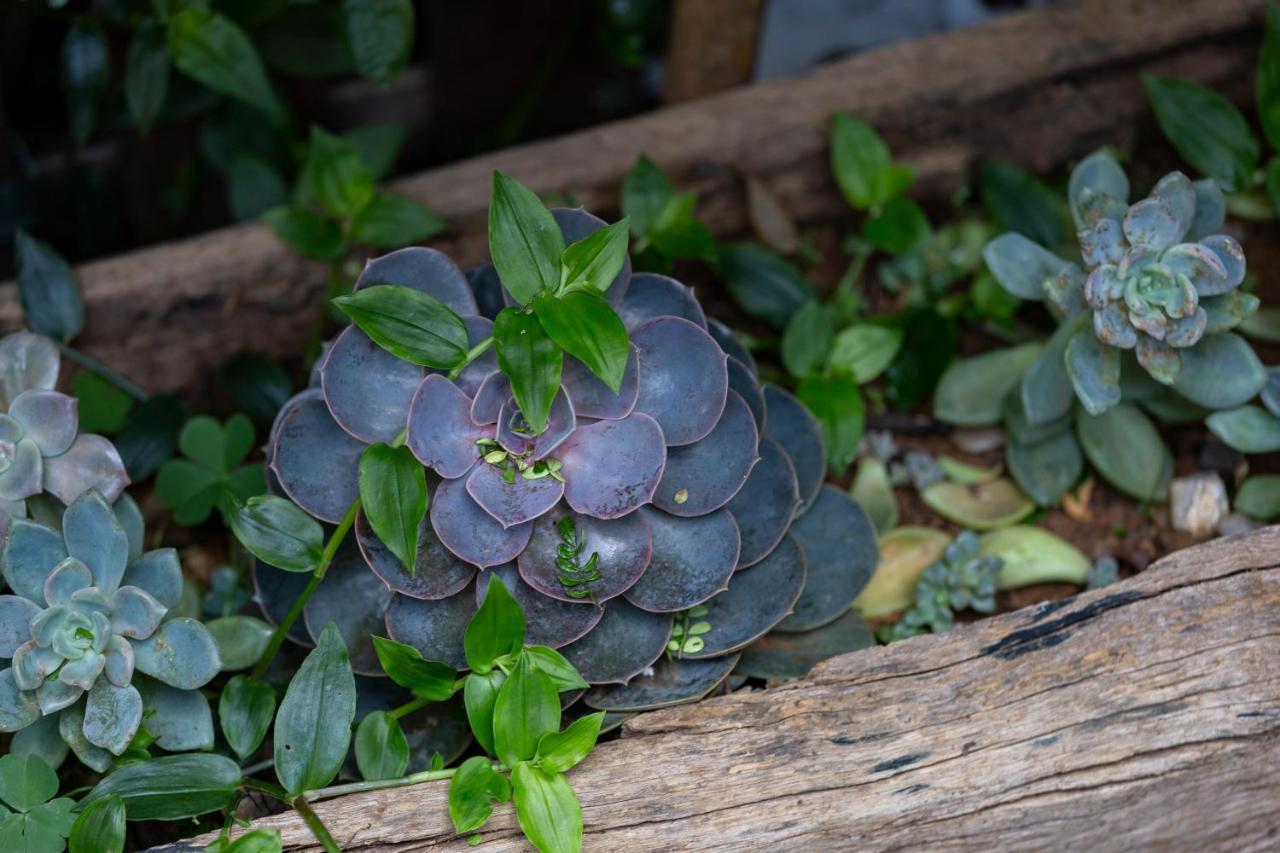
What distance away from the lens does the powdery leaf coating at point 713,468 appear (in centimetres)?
111

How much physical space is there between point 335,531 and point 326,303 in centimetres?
51

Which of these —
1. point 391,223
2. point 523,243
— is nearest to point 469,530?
point 523,243

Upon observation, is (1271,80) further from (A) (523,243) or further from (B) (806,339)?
(A) (523,243)

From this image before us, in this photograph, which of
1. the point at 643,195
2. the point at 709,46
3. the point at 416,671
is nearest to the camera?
the point at 416,671

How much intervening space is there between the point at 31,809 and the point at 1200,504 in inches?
53.5

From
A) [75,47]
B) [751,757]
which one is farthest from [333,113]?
[751,757]

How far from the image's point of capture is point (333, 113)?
6.72ft

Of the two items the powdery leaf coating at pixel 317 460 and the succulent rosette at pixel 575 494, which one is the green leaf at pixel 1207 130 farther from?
the powdery leaf coating at pixel 317 460

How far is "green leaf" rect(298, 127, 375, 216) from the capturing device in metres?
1.54

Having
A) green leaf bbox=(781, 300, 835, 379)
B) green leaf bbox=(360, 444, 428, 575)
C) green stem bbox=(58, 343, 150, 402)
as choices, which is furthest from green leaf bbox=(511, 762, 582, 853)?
green stem bbox=(58, 343, 150, 402)

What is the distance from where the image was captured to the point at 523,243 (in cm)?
104

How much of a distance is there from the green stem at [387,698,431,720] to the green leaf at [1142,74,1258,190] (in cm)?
121

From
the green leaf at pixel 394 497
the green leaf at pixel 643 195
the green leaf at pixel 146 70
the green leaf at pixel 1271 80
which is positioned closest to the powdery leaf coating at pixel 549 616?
the green leaf at pixel 394 497

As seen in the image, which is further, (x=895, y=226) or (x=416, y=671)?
(x=895, y=226)
